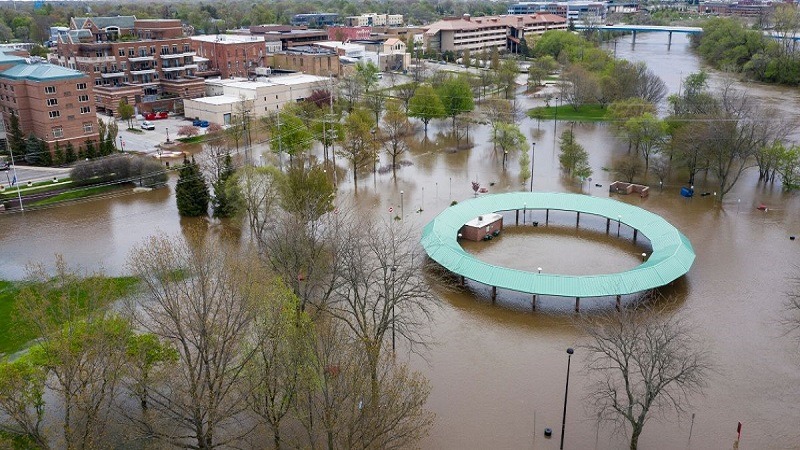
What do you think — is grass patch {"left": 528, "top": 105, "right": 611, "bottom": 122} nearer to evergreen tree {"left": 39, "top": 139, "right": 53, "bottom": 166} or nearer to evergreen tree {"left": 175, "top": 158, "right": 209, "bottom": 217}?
evergreen tree {"left": 175, "top": 158, "right": 209, "bottom": 217}

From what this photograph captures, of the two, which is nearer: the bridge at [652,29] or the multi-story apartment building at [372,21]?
the bridge at [652,29]

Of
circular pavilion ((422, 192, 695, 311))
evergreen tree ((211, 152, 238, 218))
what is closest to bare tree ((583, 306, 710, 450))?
circular pavilion ((422, 192, 695, 311))

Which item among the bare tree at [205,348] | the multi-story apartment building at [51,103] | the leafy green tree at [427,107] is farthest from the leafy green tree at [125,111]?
the bare tree at [205,348]

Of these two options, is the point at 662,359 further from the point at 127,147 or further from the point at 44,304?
the point at 127,147

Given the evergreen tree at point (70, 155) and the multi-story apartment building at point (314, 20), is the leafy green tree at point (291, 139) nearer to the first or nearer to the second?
the evergreen tree at point (70, 155)

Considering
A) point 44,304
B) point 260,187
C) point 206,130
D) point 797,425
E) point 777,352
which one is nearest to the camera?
point 44,304

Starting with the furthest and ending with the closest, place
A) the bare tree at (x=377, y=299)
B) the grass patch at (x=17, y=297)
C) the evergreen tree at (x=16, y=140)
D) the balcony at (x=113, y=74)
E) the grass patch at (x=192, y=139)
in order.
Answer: the balcony at (x=113, y=74), the grass patch at (x=192, y=139), the evergreen tree at (x=16, y=140), the grass patch at (x=17, y=297), the bare tree at (x=377, y=299)

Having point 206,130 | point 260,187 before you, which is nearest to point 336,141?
point 206,130
